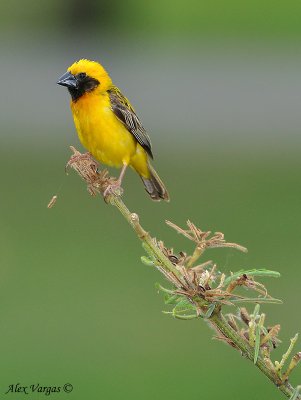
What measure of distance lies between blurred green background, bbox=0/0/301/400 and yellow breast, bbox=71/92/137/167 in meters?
1.74

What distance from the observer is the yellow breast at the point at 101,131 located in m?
4.25

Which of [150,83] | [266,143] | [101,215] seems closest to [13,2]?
[150,83]

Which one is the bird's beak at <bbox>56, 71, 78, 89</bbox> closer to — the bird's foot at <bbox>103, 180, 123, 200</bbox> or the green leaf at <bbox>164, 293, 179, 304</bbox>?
the bird's foot at <bbox>103, 180, 123, 200</bbox>

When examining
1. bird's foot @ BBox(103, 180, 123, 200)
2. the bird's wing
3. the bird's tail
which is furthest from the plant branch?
the bird's tail

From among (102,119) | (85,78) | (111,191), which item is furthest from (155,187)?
(111,191)

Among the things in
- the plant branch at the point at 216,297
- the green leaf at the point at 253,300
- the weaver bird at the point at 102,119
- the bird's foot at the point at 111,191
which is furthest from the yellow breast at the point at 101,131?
the green leaf at the point at 253,300

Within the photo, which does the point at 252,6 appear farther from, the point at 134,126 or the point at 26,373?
the point at 134,126

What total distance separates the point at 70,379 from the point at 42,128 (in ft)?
26.4

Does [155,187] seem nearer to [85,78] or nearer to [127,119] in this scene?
[127,119]

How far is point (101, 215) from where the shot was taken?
37.2 feet

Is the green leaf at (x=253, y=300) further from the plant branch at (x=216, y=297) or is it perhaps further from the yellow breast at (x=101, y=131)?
the yellow breast at (x=101, y=131)

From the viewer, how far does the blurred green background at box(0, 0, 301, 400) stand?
23.4ft

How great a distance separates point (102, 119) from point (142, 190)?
271 inches

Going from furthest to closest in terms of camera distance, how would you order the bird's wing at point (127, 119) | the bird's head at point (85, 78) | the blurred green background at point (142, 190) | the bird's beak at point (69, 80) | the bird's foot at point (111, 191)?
1. the blurred green background at point (142, 190)
2. the bird's wing at point (127, 119)
3. the bird's head at point (85, 78)
4. the bird's beak at point (69, 80)
5. the bird's foot at point (111, 191)
